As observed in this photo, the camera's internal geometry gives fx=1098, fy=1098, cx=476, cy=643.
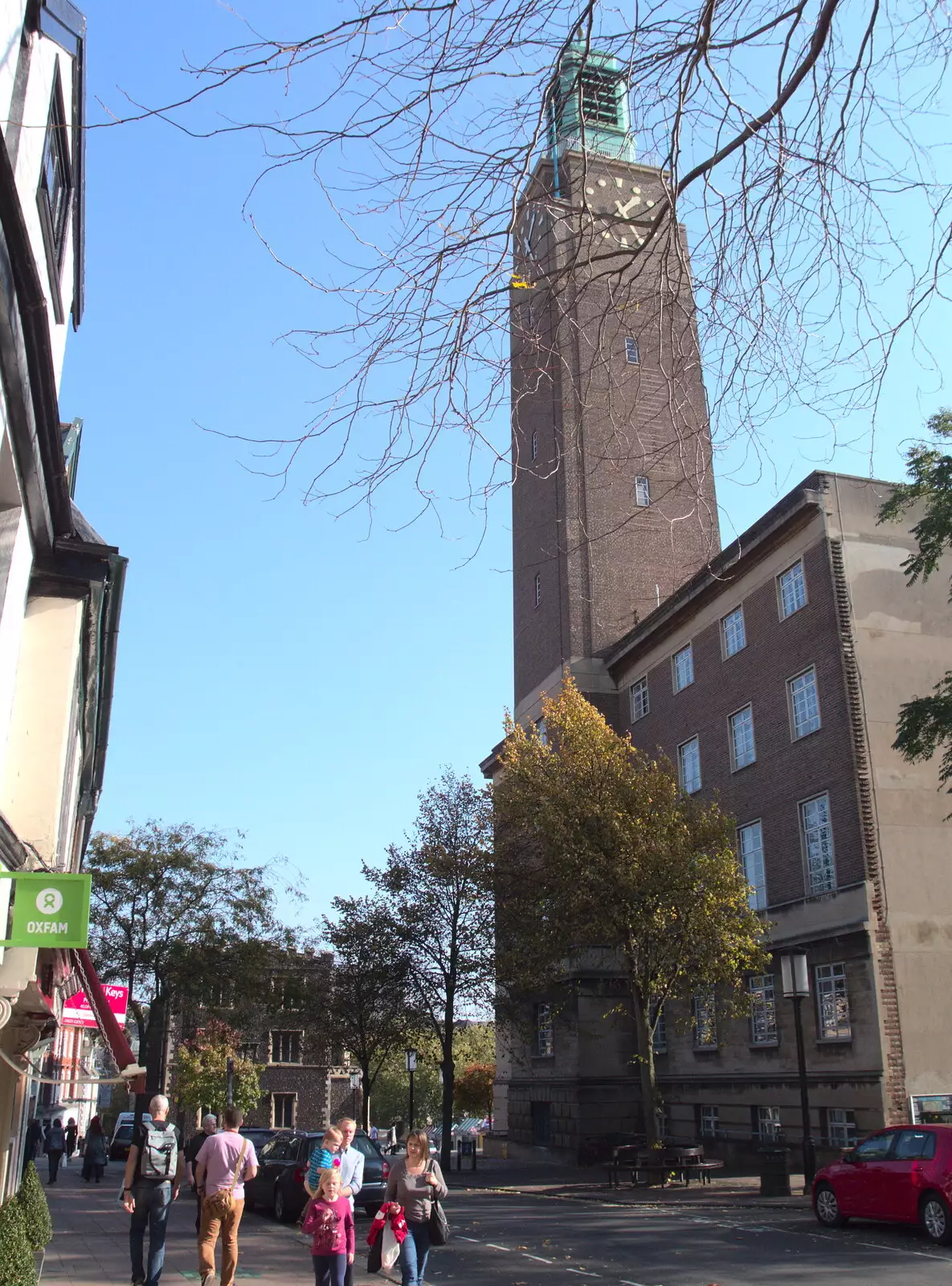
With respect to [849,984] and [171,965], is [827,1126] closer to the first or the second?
[849,984]

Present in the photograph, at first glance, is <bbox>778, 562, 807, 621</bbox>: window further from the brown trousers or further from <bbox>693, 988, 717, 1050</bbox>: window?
the brown trousers

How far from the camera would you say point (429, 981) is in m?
35.7

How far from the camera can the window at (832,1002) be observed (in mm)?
26000

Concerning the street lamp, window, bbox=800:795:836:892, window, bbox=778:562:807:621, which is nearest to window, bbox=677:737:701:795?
window, bbox=800:795:836:892

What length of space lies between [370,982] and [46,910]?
29.8 meters

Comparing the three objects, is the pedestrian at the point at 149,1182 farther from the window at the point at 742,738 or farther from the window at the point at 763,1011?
the window at the point at 742,738

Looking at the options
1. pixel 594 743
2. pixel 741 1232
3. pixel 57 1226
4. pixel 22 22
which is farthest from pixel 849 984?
pixel 22 22

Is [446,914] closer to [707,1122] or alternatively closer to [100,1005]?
[707,1122]

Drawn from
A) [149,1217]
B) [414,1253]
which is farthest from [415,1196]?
[149,1217]

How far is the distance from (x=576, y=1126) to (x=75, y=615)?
30.7 metres

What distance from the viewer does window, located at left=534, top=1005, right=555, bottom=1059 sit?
37.2 meters

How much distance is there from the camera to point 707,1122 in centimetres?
3200

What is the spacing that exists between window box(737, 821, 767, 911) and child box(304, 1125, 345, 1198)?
823 inches

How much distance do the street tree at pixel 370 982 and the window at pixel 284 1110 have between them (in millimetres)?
26659
